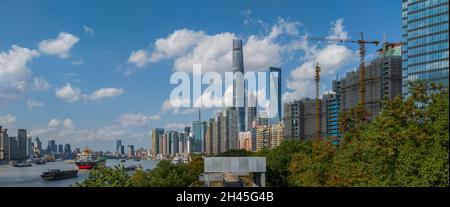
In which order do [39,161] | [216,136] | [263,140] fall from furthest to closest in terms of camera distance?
[263,140] → [39,161] → [216,136]

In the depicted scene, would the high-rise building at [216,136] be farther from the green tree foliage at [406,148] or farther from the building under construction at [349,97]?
the green tree foliage at [406,148]

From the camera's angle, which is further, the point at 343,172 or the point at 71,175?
the point at 71,175

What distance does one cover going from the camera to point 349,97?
3431cm

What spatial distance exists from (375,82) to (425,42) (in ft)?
16.2

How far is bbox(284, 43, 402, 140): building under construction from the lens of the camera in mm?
33844

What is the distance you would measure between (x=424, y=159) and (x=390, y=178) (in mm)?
1069

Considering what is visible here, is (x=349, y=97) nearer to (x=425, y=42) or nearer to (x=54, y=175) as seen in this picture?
(x=425, y=42)

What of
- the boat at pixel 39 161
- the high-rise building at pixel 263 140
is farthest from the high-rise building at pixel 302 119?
the boat at pixel 39 161

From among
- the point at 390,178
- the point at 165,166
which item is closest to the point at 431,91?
the point at 390,178

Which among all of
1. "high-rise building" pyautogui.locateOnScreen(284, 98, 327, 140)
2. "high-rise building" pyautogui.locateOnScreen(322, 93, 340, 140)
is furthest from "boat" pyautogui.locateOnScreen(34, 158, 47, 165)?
"high-rise building" pyautogui.locateOnScreen(322, 93, 340, 140)

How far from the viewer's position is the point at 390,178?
736cm

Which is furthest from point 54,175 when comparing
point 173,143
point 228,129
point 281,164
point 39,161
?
point 281,164
